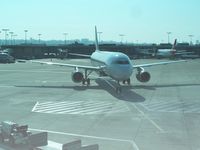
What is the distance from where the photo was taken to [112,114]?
26.6 metres

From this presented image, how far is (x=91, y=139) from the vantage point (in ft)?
64.3

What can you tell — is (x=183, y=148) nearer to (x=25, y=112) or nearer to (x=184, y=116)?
(x=184, y=116)

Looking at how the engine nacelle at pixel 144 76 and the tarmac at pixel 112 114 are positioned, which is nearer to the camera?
the tarmac at pixel 112 114

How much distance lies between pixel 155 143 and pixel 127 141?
135 centimetres

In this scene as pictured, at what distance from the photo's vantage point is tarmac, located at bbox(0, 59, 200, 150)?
19.6 metres

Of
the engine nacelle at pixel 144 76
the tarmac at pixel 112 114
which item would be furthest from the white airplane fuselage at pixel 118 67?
the engine nacelle at pixel 144 76

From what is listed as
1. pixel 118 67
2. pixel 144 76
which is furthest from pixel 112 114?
pixel 144 76

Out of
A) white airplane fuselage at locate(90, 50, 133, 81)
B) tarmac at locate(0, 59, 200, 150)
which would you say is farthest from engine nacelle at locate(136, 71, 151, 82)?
white airplane fuselage at locate(90, 50, 133, 81)

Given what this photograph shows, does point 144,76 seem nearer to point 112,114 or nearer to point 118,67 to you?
point 118,67

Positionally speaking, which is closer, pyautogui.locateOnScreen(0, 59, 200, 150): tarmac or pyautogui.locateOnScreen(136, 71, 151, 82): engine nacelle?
pyautogui.locateOnScreen(0, 59, 200, 150): tarmac

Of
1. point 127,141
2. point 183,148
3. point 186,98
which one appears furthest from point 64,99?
point 183,148

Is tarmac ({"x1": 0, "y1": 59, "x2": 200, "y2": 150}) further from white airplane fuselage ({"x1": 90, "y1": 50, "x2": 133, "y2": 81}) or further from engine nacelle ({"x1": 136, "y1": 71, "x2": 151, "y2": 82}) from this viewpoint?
engine nacelle ({"x1": 136, "y1": 71, "x2": 151, "y2": 82})

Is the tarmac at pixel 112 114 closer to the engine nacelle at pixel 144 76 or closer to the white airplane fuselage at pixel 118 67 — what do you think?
the white airplane fuselage at pixel 118 67

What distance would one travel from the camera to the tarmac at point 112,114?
19594 mm
